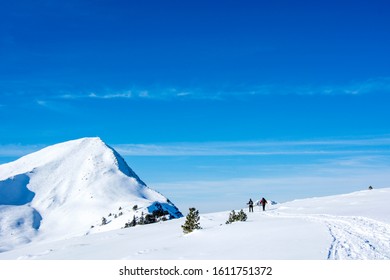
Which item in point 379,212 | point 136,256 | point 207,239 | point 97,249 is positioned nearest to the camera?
point 136,256

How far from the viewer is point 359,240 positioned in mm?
18172

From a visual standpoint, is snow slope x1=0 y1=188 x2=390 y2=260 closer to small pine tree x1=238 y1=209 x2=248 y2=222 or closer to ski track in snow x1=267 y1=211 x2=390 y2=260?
ski track in snow x1=267 y1=211 x2=390 y2=260

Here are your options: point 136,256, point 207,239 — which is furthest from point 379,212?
point 136,256

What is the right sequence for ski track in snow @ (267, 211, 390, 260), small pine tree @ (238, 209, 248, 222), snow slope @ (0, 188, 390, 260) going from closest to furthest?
ski track in snow @ (267, 211, 390, 260) → snow slope @ (0, 188, 390, 260) → small pine tree @ (238, 209, 248, 222)

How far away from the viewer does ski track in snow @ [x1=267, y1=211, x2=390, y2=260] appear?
1496 centimetres

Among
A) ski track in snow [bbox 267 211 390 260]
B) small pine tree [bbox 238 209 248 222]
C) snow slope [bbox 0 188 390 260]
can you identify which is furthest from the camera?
small pine tree [bbox 238 209 248 222]

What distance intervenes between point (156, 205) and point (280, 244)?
176 m

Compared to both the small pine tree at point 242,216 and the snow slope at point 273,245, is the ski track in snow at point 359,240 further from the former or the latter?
the small pine tree at point 242,216

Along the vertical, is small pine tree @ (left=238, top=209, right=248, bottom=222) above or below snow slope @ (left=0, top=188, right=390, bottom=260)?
above

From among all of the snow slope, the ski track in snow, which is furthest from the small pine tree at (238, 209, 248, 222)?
the ski track in snow

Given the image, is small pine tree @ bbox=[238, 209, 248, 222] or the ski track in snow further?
small pine tree @ bbox=[238, 209, 248, 222]
